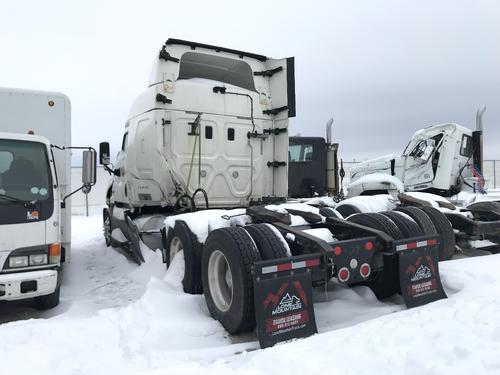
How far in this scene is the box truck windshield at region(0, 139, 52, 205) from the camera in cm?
481

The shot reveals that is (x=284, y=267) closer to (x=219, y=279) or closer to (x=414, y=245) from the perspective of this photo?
(x=219, y=279)

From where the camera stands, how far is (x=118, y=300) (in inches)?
215

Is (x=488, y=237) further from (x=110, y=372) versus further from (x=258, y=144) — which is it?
(x=110, y=372)

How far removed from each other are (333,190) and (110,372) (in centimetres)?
910

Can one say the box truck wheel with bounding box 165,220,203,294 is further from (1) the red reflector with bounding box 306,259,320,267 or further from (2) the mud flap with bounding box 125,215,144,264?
(2) the mud flap with bounding box 125,215,144,264

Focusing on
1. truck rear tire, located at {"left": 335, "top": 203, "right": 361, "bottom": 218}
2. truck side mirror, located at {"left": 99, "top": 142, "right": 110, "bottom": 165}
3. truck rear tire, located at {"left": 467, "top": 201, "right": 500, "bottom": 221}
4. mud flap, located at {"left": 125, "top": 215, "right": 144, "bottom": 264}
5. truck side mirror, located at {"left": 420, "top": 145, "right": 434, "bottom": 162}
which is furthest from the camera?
truck side mirror, located at {"left": 420, "top": 145, "right": 434, "bottom": 162}

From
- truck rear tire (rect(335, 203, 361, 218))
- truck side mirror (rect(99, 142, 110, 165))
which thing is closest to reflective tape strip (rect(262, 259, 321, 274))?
truck rear tire (rect(335, 203, 361, 218))

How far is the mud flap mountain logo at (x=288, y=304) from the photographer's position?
3711mm

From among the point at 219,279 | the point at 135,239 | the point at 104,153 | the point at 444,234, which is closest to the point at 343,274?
the point at 219,279

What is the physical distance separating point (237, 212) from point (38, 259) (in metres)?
2.30

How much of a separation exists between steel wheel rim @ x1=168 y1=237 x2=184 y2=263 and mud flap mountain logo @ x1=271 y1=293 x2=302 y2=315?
2122mm

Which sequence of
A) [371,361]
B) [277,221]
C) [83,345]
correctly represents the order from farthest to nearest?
[277,221] → [83,345] → [371,361]

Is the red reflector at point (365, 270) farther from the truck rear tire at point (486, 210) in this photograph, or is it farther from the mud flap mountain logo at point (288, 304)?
the truck rear tire at point (486, 210)

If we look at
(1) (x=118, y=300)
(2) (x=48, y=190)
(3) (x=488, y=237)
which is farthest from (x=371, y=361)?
(3) (x=488, y=237)
